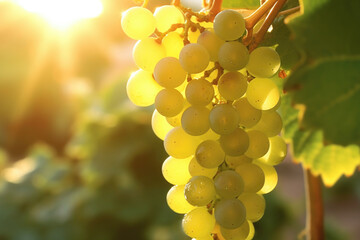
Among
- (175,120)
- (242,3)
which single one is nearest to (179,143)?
(175,120)

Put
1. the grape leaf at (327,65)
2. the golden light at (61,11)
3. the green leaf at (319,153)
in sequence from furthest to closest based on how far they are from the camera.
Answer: the golden light at (61,11) < the green leaf at (319,153) < the grape leaf at (327,65)

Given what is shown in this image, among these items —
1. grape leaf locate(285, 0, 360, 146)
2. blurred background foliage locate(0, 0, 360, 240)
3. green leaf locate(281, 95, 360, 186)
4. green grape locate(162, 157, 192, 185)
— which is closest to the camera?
grape leaf locate(285, 0, 360, 146)

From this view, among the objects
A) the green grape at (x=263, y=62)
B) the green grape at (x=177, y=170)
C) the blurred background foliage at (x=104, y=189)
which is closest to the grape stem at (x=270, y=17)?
the green grape at (x=263, y=62)

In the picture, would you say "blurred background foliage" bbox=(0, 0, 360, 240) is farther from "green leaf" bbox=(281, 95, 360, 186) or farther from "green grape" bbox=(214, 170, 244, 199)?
"green grape" bbox=(214, 170, 244, 199)

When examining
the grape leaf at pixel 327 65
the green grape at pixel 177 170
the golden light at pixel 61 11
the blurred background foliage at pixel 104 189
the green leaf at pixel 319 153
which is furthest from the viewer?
the golden light at pixel 61 11

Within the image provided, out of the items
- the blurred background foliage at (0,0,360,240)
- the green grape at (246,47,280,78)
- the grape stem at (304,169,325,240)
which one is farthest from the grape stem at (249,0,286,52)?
the blurred background foliage at (0,0,360,240)

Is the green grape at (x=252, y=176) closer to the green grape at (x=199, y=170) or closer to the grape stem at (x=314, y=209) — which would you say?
the green grape at (x=199, y=170)
